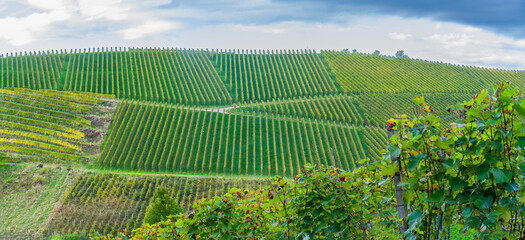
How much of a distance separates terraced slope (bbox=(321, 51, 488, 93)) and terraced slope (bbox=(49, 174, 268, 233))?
30715 mm

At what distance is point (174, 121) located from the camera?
43125mm

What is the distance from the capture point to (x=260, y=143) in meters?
39.4

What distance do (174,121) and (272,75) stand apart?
76.6ft

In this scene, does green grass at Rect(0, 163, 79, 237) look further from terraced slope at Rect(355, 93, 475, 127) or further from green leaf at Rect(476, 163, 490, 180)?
terraced slope at Rect(355, 93, 475, 127)

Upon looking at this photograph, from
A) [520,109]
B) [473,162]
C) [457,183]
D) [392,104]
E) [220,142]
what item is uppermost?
[520,109]

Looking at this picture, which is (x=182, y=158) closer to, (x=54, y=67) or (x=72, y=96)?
(x=72, y=96)

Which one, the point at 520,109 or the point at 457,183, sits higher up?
the point at 520,109

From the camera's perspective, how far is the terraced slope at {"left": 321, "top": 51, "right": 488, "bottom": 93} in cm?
6099

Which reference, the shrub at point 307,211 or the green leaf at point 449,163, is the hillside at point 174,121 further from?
the green leaf at point 449,163

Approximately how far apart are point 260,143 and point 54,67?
3462 cm

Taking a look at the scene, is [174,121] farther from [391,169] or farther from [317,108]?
[391,169]

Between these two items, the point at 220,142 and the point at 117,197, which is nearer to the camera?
the point at 117,197

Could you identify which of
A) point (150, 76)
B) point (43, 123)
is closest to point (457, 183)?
point (43, 123)

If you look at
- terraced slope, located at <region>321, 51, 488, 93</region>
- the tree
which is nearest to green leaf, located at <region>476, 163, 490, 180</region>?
the tree
